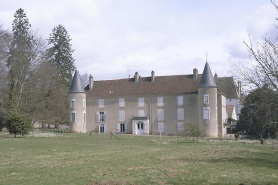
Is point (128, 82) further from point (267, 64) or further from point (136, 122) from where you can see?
point (267, 64)

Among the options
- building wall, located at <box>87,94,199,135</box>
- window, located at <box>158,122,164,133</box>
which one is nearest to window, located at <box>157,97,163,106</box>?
building wall, located at <box>87,94,199,135</box>

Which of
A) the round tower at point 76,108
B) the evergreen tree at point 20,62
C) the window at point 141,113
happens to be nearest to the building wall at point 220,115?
the window at point 141,113

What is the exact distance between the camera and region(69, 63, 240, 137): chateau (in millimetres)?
45428

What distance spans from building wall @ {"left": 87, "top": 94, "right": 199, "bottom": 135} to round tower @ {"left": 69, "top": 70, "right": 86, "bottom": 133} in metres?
1.96

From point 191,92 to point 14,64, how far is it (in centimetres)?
2221

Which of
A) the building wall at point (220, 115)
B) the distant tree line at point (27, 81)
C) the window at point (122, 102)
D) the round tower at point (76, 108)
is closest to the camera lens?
the distant tree line at point (27, 81)

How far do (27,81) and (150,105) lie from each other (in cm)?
1639

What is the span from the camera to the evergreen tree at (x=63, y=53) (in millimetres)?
57562

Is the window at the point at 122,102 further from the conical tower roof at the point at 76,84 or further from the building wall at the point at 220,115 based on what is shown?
the building wall at the point at 220,115

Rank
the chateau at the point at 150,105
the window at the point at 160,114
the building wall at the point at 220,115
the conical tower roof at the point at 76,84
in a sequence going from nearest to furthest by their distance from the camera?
the chateau at the point at 150,105 < the building wall at the point at 220,115 < the window at the point at 160,114 < the conical tower roof at the point at 76,84

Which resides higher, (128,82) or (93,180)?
(128,82)

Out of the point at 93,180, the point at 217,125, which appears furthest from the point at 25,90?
the point at 93,180

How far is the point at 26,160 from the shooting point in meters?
15.6

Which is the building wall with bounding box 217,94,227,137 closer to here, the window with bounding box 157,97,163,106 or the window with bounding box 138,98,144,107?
the window with bounding box 157,97,163,106
